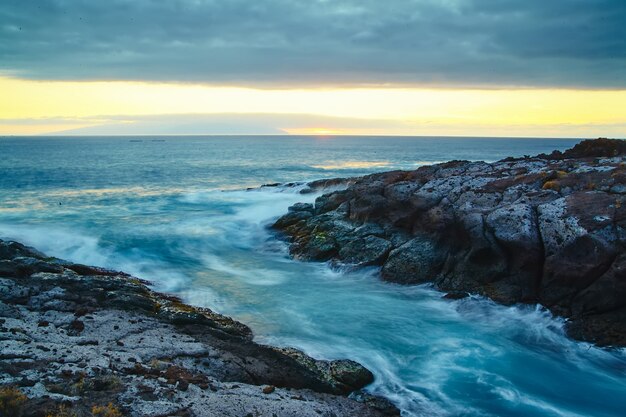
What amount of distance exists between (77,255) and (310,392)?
70.9 ft

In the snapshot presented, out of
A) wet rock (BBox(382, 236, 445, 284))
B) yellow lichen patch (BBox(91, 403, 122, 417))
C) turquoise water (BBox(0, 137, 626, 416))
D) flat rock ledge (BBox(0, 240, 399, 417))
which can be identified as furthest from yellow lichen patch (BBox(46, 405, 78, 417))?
wet rock (BBox(382, 236, 445, 284))

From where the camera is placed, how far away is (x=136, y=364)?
1123 cm

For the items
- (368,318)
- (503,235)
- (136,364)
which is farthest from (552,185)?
(136,364)

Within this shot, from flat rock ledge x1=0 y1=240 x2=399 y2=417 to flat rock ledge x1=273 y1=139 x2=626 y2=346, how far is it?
376 inches

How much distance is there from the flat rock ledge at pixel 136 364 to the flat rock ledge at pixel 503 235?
9562mm

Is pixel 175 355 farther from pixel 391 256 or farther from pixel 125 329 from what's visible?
pixel 391 256

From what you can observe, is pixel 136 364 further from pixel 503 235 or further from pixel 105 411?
pixel 503 235

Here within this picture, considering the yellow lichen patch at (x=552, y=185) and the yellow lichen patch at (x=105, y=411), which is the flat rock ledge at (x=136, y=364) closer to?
the yellow lichen patch at (x=105, y=411)

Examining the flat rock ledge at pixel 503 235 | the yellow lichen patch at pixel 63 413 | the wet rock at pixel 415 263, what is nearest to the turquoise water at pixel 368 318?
the wet rock at pixel 415 263

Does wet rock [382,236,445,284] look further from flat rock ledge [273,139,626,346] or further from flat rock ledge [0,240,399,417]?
flat rock ledge [0,240,399,417]

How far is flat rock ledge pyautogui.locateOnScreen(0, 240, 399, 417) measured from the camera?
948cm

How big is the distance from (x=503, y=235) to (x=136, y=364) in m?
16.1

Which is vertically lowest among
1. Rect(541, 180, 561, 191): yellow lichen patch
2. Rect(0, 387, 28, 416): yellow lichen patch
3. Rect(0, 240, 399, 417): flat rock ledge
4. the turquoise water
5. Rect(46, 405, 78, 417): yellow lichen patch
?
the turquoise water

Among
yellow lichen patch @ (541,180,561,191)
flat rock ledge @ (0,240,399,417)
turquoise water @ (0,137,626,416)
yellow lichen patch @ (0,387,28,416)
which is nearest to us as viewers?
yellow lichen patch @ (0,387,28,416)
